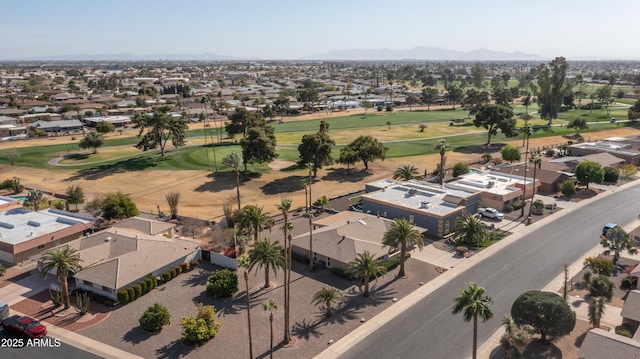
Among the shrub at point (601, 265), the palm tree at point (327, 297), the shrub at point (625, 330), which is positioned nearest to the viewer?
the shrub at point (625, 330)

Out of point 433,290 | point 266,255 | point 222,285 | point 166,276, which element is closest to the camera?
point 266,255

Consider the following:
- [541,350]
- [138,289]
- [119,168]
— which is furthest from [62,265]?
[119,168]

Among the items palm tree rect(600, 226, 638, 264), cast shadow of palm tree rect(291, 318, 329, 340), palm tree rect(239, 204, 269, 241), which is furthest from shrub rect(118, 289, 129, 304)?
palm tree rect(600, 226, 638, 264)

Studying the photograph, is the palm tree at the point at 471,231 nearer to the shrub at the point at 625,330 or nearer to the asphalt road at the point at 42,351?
the shrub at the point at 625,330

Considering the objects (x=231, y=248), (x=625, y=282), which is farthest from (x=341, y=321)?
(x=625, y=282)

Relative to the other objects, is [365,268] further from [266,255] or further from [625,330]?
[625,330]

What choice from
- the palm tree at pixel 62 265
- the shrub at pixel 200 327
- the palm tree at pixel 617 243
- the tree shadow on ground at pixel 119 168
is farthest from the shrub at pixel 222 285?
the tree shadow on ground at pixel 119 168

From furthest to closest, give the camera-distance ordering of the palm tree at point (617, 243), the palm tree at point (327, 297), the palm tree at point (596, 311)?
the palm tree at point (617, 243) < the palm tree at point (327, 297) < the palm tree at point (596, 311)
